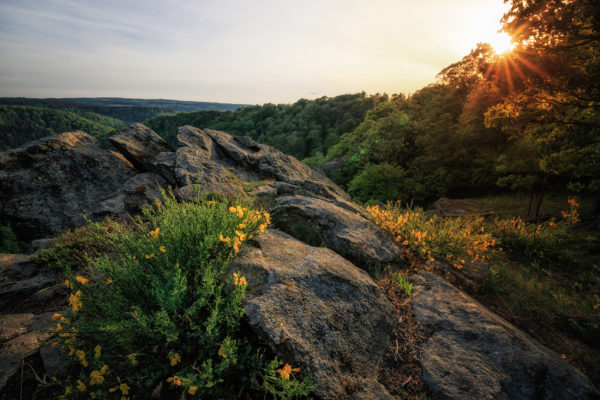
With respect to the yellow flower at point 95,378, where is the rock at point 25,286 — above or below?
below

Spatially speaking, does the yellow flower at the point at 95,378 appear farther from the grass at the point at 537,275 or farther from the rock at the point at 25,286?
the grass at the point at 537,275

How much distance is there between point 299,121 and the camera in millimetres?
74438

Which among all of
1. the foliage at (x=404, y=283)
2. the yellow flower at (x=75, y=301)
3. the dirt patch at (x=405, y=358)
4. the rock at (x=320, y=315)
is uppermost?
the yellow flower at (x=75, y=301)

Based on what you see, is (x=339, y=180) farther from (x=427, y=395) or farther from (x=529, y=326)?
(x=427, y=395)

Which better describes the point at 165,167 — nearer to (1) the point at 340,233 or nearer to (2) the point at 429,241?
(1) the point at 340,233

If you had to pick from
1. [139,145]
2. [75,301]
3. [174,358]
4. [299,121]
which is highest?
[299,121]

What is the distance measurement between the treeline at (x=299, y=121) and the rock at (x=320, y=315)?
1645 inches

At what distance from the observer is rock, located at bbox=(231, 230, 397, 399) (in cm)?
196

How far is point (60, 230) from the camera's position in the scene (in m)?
6.69

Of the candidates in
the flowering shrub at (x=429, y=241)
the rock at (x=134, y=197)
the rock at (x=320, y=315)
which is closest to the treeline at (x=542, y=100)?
the flowering shrub at (x=429, y=241)

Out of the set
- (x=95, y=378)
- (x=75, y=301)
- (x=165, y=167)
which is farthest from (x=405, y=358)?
(x=165, y=167)

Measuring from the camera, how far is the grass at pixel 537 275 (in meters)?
3.84

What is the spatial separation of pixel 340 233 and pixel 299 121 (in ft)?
245

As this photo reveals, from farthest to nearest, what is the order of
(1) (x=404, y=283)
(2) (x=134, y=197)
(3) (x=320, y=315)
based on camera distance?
(2) (x=134, y=197)
(1) (x=404, y=283)
(3) (x=320, y=315)
